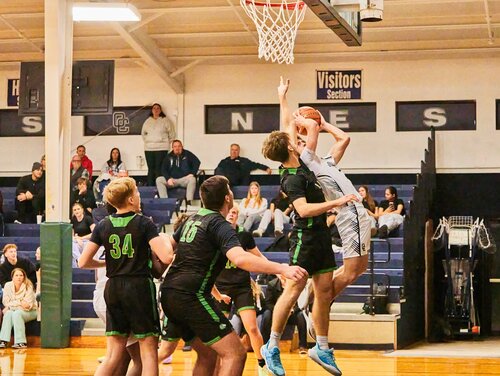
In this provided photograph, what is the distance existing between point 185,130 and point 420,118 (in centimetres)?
517

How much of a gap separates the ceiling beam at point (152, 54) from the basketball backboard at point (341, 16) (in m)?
8.81

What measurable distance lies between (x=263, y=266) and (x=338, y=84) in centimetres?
1522

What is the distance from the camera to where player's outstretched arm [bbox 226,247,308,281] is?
21.1ft

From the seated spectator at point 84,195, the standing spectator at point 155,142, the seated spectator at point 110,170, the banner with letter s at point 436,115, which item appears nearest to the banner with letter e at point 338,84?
the banner with letter s at point 436,115

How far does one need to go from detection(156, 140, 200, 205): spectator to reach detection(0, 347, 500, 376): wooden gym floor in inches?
267

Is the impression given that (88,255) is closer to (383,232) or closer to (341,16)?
(341,16)

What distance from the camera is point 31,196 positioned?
19.7m

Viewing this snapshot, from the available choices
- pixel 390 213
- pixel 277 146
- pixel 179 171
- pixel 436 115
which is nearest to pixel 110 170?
pixel 179 171

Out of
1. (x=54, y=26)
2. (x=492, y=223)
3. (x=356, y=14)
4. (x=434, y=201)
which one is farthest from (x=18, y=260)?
(x=492, y=223)

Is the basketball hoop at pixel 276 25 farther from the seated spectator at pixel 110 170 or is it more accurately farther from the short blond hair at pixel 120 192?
the short blond hair at pixel 120 192

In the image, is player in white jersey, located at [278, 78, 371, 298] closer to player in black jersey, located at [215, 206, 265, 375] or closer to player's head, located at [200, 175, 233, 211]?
player in black jersey, located at [215, 206, 265, 375]

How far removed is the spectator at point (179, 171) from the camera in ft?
66.0

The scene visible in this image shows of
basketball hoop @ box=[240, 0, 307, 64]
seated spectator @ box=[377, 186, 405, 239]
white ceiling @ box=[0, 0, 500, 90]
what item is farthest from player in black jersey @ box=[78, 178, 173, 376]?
white ceiling @ box=[0, 0, 500, 90]

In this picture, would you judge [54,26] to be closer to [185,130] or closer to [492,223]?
[185,130]
